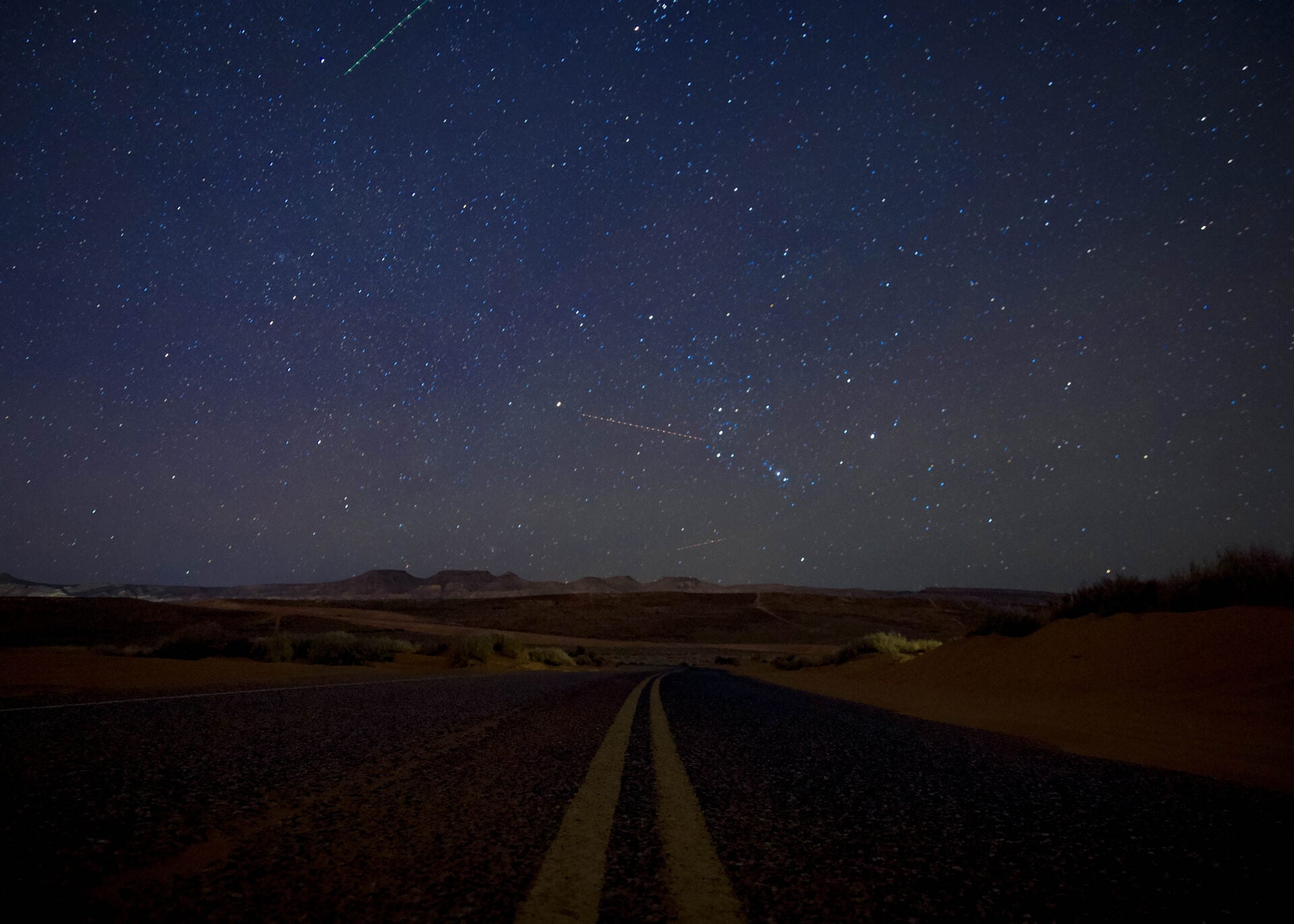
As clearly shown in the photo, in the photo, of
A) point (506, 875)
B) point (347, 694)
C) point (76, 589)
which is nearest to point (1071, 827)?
point (506, 875)

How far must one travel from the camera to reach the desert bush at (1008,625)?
11.3m

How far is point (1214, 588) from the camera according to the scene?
27.7 ft

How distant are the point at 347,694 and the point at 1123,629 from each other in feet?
33.5

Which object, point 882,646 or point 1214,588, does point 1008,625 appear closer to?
point 1214,588

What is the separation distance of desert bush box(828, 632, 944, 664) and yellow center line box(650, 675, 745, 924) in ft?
48.2

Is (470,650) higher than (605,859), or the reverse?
(605,859)

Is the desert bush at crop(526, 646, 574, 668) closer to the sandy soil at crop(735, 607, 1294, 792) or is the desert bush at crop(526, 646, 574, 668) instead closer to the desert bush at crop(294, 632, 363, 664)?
the desert bush at crop(294, 632, 363, 664)

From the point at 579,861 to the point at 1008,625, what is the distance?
488 inches

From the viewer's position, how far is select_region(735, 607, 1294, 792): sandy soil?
434 cm

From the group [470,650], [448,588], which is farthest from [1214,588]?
[448,588]

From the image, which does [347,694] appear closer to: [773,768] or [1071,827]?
[773,768]

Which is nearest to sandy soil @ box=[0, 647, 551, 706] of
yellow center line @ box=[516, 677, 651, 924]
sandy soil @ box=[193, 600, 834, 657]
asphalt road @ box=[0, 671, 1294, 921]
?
asphalt road @ box=[0, 671, 1294, 921]

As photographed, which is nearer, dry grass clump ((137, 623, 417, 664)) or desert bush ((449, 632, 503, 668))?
dry grass clump ((137, 623, 417, 664))

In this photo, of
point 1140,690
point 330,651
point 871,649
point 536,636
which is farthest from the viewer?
point 536,636
